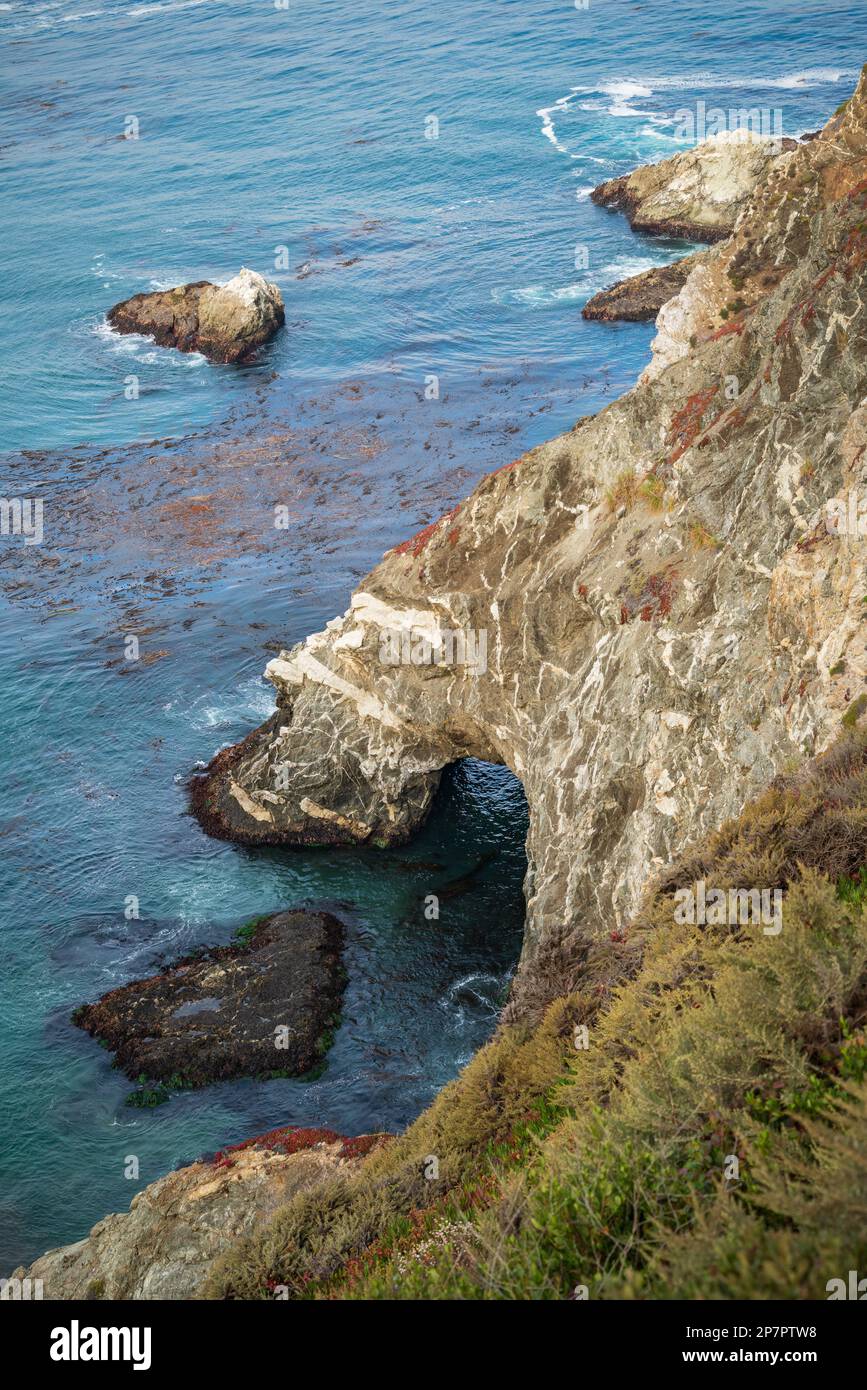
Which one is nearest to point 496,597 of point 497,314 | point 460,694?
point 460,694

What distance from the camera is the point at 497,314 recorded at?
300 ft

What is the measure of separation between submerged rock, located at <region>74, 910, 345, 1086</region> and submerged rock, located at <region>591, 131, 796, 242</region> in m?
76.4

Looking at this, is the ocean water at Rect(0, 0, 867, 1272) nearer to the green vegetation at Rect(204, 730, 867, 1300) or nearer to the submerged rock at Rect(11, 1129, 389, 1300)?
the submerged rock at Rect(11, 1129, 389, 1300)

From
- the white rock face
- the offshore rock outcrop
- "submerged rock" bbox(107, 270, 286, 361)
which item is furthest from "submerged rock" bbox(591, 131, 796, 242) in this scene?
the offshore rock outcrop

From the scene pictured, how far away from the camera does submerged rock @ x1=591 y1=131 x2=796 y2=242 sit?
9556 cm

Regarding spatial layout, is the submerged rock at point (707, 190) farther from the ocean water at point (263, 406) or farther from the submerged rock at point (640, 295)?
the submerged rock at point (640, 295)

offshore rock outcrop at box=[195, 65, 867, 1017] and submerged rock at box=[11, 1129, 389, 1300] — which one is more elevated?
offshore rock outcrop at box=[195, 65, 867, 1017]

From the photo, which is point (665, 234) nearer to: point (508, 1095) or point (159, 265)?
point (159, 265)

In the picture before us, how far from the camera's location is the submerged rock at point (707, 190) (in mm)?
95562

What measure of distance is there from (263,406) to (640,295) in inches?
1141

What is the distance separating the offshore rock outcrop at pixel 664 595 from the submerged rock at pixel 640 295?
52899mm

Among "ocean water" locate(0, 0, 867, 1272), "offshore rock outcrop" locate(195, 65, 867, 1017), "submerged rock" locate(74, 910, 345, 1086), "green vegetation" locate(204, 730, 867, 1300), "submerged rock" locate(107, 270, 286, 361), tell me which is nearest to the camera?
"green vegetation" locate(204, 730, 867, 1300)

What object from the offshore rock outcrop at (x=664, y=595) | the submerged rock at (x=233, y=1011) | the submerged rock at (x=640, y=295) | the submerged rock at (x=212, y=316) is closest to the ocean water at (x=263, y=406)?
the submerged rock at (x=233, y=1011)

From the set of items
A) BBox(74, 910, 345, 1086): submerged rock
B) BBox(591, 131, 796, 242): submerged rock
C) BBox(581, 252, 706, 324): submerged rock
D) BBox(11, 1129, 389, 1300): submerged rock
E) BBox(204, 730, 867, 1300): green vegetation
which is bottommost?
BBox(74, 910, 345, 1086): submerged rock
